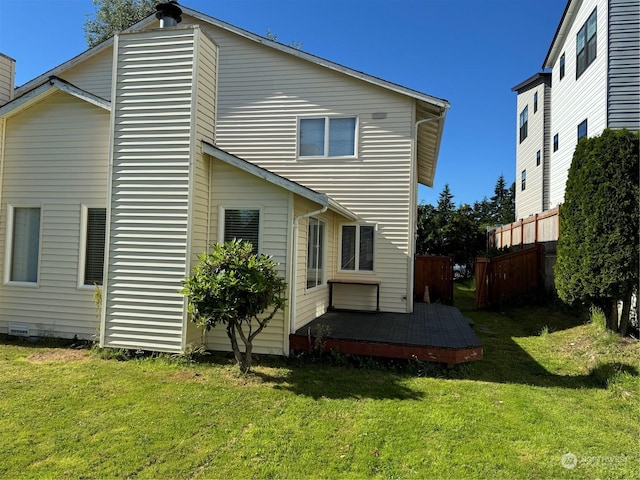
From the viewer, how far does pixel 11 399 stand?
4.61 metres

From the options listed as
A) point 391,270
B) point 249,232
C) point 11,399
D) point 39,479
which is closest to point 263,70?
point 249,232

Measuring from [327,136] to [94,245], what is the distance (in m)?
5.64

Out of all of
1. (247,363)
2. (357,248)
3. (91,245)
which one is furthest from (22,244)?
(357,248)

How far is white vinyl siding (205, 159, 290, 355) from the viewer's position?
21.6 ft

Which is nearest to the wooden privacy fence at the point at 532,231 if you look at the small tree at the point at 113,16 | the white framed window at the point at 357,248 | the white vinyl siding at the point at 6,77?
the white framed window at the point at 357,248

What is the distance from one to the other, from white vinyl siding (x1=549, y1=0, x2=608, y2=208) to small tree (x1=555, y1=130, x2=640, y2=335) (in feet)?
16.9

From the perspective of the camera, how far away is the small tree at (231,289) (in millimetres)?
5270

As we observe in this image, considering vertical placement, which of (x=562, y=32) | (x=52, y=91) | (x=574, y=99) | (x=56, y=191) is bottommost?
(x=56, y=191)

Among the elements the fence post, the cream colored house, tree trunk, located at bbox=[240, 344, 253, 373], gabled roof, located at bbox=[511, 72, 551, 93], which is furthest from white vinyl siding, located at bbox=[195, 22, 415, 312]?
gabled roof, located at bbox=[511, 72, 551, 93]

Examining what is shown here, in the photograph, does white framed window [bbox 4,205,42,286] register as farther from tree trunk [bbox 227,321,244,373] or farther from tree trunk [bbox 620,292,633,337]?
tree trunk [bbox 620,292,633,337]

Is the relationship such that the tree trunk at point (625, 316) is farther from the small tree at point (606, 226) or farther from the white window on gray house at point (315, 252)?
the white window on gray house at point (315, 252)

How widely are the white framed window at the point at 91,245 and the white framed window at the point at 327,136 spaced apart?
4.72 meters

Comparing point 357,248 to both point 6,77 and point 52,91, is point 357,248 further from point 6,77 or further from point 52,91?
point 6,77

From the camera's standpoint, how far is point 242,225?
6.84m
